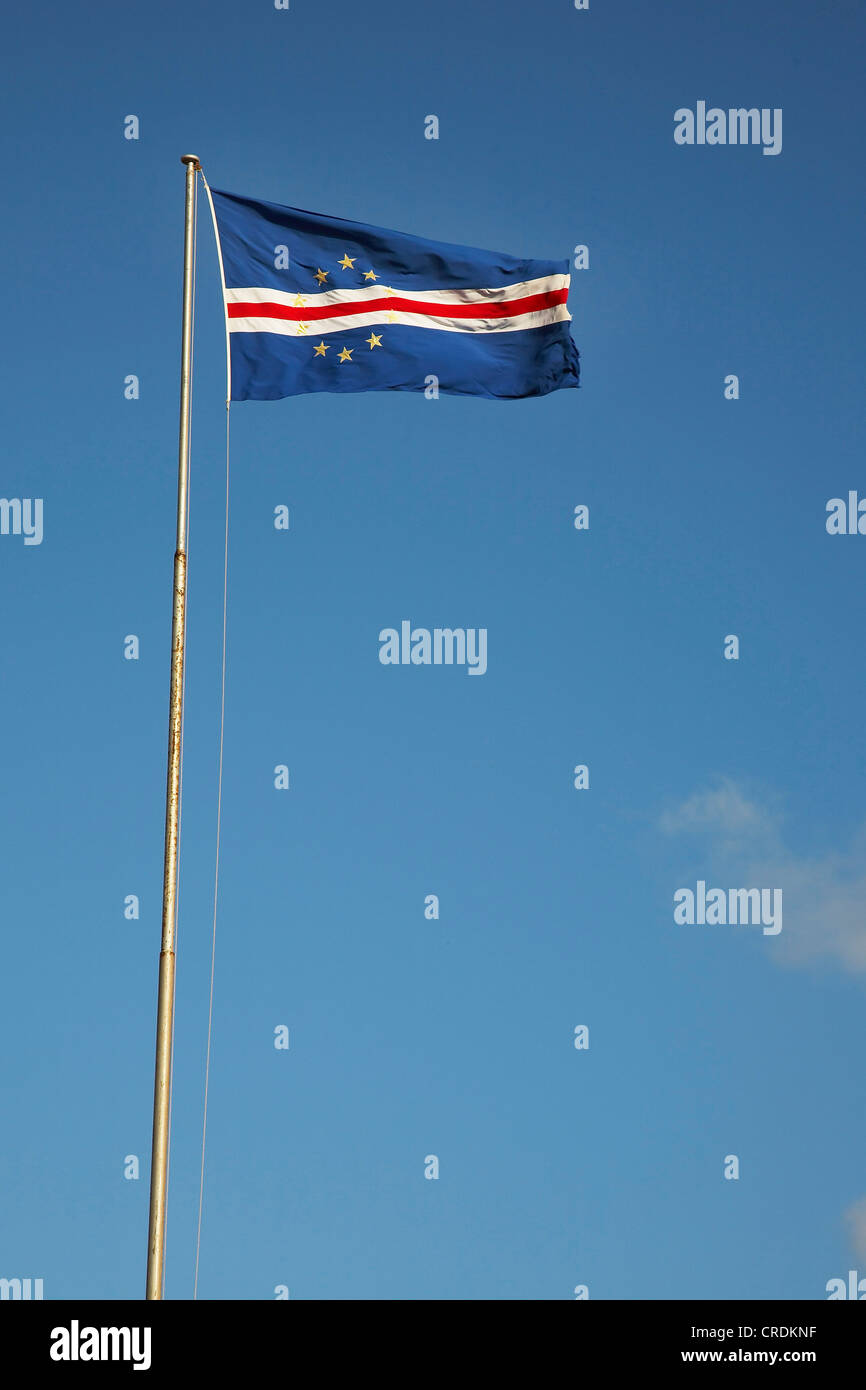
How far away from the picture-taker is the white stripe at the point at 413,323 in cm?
2905

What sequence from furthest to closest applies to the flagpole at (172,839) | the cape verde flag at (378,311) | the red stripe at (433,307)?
the red stripe at (433,307) → the cape verde flag at (378,311) → the flagpole at (172,839)

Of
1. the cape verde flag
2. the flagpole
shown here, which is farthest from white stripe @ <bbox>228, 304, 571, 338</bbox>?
the flagpole

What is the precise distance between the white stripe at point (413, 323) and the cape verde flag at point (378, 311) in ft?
0.05

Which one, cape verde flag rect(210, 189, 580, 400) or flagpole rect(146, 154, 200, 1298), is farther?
cape verde flag rect(210, 189, 580, 400)

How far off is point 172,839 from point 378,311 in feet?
31.1

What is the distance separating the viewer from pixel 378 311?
29.8 m

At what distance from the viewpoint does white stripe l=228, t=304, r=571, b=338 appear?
2905 cm

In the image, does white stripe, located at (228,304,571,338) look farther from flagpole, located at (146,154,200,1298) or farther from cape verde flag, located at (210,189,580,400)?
flagpole, located at (146,154,200,1298)

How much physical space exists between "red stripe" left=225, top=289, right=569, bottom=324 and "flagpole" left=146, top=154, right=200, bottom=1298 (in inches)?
105

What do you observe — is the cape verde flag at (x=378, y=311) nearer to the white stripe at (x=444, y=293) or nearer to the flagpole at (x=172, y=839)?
the white stripe at (x=444, y=293)

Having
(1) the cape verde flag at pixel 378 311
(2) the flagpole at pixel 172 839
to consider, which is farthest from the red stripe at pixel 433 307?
(2) the flagpole at pixel 172 839
